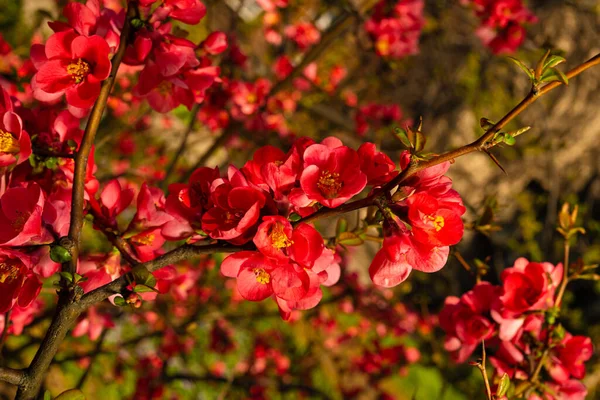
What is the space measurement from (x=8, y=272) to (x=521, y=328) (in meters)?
1.16

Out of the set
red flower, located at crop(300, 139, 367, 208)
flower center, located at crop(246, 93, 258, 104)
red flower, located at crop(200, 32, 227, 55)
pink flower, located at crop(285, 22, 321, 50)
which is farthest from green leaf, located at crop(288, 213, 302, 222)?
pink flower, located at crop(285, 22, 321, 50)

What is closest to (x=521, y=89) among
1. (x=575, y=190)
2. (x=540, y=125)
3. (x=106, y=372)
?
(x=540, y=125)

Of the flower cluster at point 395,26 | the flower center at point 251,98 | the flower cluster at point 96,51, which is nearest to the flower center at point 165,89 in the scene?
the flower cluster at point 96,51

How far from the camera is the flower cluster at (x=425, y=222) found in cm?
73

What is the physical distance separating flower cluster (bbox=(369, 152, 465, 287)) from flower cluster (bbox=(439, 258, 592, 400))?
45 centimetres

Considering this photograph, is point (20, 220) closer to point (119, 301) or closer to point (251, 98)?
point (119, 301)

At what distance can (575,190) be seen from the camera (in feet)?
20.7

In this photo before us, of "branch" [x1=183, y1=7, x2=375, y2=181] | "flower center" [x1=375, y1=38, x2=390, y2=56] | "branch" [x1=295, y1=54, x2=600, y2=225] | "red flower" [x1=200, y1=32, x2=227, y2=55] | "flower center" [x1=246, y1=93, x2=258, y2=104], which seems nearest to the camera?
"branch" [x1=295, y1=54, x2=600, y2=225]

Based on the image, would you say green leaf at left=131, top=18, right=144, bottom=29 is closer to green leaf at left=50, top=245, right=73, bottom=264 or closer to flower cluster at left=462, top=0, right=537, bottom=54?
green leaf at left=50, top=245, right=73, bottom=264

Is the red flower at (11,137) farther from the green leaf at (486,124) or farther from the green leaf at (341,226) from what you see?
the green leaf at (486,124)

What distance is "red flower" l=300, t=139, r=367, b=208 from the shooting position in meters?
0.73

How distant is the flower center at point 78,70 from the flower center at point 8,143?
170 millimetres

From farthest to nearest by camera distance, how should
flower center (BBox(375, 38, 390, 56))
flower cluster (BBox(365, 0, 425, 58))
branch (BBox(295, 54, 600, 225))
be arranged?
flower center (BBox(375, 38, 390, 56)), flower cluster (BBox(365, 0, 425, 58)), branch (BBox(295, 54, 600, 225))

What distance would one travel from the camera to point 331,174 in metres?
0.78
